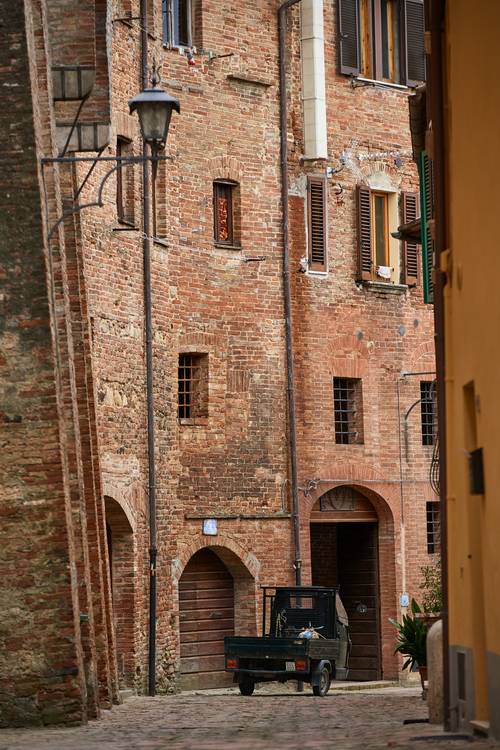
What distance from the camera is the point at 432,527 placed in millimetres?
32094

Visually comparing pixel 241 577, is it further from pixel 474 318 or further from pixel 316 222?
pixel 474 318

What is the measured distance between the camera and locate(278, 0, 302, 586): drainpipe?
29.3 metres

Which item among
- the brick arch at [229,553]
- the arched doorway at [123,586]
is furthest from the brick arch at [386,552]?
the arched doorway at [123,586]

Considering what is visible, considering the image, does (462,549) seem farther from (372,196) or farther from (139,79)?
(372,196)

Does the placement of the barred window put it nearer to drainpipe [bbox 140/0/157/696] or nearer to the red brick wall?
drainpipe [bbox 140/0/157/696]

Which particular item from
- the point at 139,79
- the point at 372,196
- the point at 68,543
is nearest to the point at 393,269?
the point at 372,196

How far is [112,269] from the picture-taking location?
82.5 feet

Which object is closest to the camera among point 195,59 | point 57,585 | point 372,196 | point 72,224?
point 57,585

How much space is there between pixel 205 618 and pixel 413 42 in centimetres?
1178

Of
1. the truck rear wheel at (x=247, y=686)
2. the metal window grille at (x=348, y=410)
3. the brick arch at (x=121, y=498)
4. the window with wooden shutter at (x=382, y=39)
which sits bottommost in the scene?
the truck rear wheel at (x=247, y=686)

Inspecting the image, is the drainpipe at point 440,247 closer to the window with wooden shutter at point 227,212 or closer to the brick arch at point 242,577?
the brick arch at point 242,577

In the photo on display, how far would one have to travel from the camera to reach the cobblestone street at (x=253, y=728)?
13.0 metres

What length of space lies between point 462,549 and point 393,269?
18827 millimetres

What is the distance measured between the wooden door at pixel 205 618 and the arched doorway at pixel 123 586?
2.43 metres
